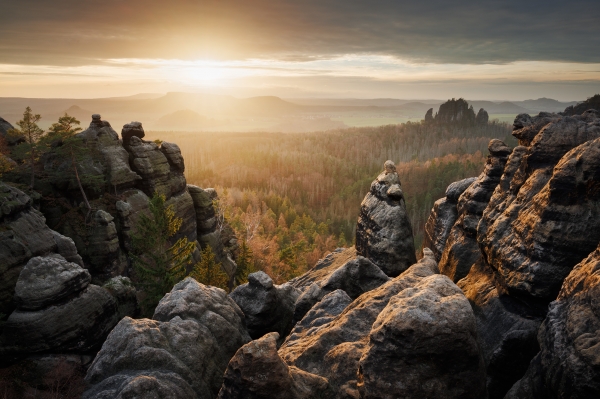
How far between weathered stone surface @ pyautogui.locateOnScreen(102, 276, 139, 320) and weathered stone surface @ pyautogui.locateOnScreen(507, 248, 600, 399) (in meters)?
27.9

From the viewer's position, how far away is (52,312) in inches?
930

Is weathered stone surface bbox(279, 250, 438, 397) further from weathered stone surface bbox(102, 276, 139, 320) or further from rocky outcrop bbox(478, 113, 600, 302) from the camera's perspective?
weathered stone surface bbox(102, 276, 139, 320)

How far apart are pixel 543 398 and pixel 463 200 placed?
16.5 m

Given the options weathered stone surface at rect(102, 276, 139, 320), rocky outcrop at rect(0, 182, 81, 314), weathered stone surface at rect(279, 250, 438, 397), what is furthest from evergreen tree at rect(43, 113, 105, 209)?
weathered stone surface at rect(279, 250, 438, 397)

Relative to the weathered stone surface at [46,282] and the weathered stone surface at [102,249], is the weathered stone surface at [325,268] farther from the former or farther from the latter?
the weathered stone surface at [46,282]

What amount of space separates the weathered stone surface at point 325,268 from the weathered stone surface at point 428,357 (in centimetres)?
2529

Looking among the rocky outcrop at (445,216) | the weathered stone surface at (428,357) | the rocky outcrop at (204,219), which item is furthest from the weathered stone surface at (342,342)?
the rocky outcrop at (204,219)

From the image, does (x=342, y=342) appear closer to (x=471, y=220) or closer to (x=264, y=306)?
(x=264, y=306)

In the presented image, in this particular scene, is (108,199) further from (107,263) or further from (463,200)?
(463,200)

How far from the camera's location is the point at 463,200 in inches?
1043

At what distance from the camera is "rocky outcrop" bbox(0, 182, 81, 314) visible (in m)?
24.2

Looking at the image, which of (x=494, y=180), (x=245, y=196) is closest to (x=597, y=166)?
(x=494, y=180)

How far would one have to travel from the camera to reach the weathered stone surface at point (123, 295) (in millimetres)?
29875

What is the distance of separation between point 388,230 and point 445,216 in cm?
480
